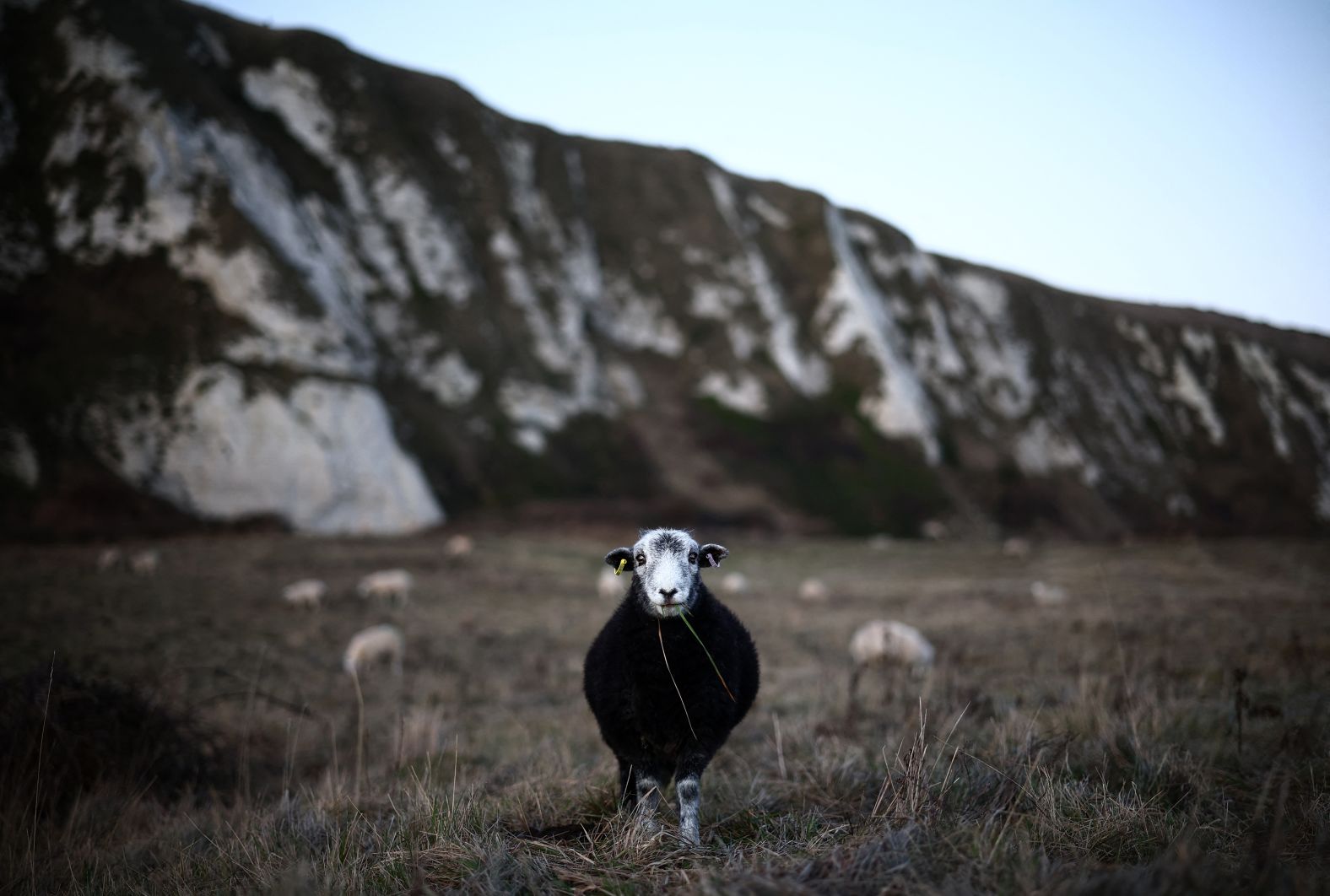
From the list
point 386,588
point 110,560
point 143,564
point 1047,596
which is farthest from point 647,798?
point 110,560

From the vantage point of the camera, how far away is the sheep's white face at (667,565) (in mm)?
4223

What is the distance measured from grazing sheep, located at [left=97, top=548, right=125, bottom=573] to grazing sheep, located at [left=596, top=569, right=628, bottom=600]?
48.6ft

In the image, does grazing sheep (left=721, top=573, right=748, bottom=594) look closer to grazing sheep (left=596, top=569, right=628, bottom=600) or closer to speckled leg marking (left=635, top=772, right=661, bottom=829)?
A: grazing sheep (left=596, top=569, right=628, bottom=600)

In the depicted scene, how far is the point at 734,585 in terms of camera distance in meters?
26.8

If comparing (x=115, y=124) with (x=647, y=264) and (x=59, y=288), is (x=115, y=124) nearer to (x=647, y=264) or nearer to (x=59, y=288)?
(x=59, y=288)

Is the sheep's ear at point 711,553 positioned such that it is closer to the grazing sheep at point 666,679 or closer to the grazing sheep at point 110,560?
the grazing sheep at point 666,679

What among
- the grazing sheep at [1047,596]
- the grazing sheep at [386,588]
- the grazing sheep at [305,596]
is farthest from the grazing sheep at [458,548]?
the grazing sheep at [1047,596]

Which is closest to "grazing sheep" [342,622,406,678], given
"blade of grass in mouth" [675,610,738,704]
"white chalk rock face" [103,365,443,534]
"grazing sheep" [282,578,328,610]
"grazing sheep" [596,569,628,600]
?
"grazing sheep" [282,578,328,610]

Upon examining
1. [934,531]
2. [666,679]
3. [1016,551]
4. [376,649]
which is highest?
[666,679]

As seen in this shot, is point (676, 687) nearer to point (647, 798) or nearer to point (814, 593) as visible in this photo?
point (647, 798)

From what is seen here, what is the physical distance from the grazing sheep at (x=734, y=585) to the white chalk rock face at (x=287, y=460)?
55.9ft

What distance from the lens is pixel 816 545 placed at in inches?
1638

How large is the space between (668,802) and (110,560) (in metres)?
24.5

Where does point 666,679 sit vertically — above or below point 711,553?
below
